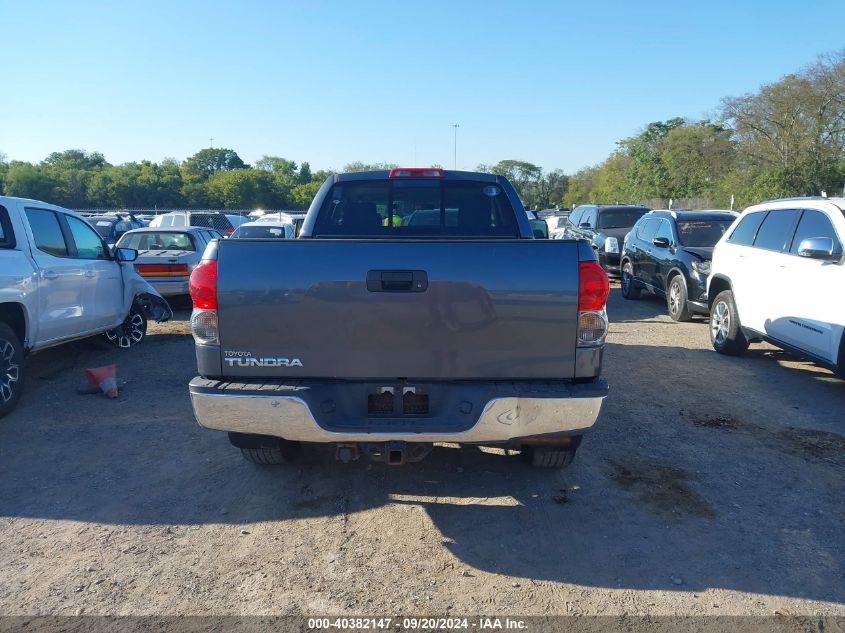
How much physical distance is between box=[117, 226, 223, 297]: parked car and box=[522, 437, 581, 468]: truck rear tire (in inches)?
319

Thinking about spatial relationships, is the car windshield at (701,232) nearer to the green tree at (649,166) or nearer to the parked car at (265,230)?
the parked car at (265,230)

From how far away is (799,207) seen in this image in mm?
6754

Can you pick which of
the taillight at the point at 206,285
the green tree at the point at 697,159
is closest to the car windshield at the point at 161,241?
the taillight at the point at 206,285

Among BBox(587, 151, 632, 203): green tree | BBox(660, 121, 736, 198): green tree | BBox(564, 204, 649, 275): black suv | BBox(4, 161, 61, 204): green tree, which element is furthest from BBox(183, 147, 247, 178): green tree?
BBox(564, 204, 649, 275): black suv

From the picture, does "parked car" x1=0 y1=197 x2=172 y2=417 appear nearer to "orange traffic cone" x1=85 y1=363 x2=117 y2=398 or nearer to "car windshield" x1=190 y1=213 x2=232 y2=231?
"orange traffic cone" x1=85 y1=363 x2=117 y2=398

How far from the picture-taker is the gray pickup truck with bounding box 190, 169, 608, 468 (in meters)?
3.16

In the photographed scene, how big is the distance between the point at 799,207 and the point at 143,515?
703 centimetres

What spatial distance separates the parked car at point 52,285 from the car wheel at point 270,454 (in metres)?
2.92

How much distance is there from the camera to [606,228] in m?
16.5

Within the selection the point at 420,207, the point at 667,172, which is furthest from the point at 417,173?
the point at 667,172

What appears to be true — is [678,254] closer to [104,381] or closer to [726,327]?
[726,327]

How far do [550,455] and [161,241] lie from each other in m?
10.2

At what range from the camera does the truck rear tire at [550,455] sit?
12.8 feet

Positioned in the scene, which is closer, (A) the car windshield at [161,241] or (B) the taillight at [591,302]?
(B) the taillight at [591,302]
